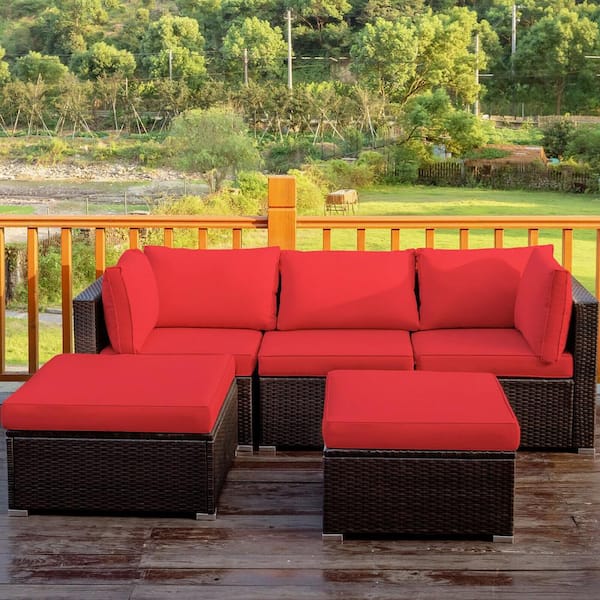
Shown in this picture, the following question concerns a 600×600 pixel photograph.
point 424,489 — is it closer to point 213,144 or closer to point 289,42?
point 213,144

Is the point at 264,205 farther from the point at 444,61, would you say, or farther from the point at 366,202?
the point at 444,61

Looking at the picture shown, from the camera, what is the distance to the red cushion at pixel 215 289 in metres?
4.11

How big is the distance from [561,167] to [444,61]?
3590 millimetres

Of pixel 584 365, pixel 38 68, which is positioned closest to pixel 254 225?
pixel 584 365

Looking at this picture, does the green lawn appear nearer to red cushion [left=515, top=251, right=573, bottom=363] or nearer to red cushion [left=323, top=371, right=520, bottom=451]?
red cushion [left=515, top=251, right=573, bottom=363]

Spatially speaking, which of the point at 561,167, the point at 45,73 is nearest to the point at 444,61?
the point at 561,167

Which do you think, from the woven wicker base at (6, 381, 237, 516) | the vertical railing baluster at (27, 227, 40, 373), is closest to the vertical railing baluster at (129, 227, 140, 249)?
the vertical railing baluster at (27, 227, 40, 373)

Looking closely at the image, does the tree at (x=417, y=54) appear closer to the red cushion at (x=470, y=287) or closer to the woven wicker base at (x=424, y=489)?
the red cushion at (x=470, y=287)

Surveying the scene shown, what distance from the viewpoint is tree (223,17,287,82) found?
2320 cm

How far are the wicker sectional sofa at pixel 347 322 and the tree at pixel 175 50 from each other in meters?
19.5

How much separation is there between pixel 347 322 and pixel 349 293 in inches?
4.5

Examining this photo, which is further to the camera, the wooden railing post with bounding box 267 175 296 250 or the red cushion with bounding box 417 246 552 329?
the wooden railing post with bounding box 267 175 296 250

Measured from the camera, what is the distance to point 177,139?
76.8 feet

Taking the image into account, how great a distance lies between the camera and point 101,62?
22922 mm
